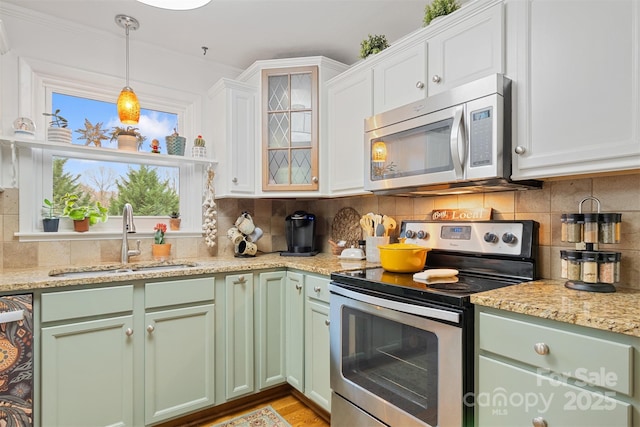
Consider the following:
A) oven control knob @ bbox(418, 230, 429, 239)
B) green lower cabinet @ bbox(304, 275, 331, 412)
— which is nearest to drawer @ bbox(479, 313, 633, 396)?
oven control knob @ bbox(418, 230, 429, 239)

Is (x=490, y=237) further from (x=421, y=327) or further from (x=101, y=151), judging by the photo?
(x=101, y=151)


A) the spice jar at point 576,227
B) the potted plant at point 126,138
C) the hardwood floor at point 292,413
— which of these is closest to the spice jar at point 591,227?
the spice jar at point 576,227

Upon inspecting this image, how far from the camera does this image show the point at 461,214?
190 centimetres

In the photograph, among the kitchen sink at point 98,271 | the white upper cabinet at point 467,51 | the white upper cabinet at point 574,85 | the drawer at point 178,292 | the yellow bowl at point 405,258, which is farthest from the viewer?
the kitchen sink at point 98,271

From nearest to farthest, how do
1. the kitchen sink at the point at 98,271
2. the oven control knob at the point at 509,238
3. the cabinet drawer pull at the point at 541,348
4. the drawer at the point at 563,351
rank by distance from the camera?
→ the drawer at the point at 563,351 → the cabinet drawer pull at the point at 541,348 → the oven control knob at the point at 509,238 → the kitchen sink at the point at 98,271

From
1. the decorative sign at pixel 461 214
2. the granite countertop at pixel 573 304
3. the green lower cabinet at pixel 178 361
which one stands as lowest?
the green lower cabinet at pixel 178 361

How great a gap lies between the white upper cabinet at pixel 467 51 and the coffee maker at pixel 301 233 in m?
1.30

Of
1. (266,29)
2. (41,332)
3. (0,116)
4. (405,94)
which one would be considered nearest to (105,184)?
(0,116)

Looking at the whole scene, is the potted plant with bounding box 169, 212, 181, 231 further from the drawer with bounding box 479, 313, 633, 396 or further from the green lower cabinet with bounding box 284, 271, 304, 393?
the drawer with bounding box 479, 313, 633, 396

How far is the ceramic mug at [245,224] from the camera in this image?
2621 mm

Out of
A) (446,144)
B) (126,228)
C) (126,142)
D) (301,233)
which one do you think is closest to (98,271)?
(126,228)

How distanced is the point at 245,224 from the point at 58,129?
4.16ft

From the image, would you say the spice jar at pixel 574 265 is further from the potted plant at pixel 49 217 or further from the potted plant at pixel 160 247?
the potted plant at pixel 49 217

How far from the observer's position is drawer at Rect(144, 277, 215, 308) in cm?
186
